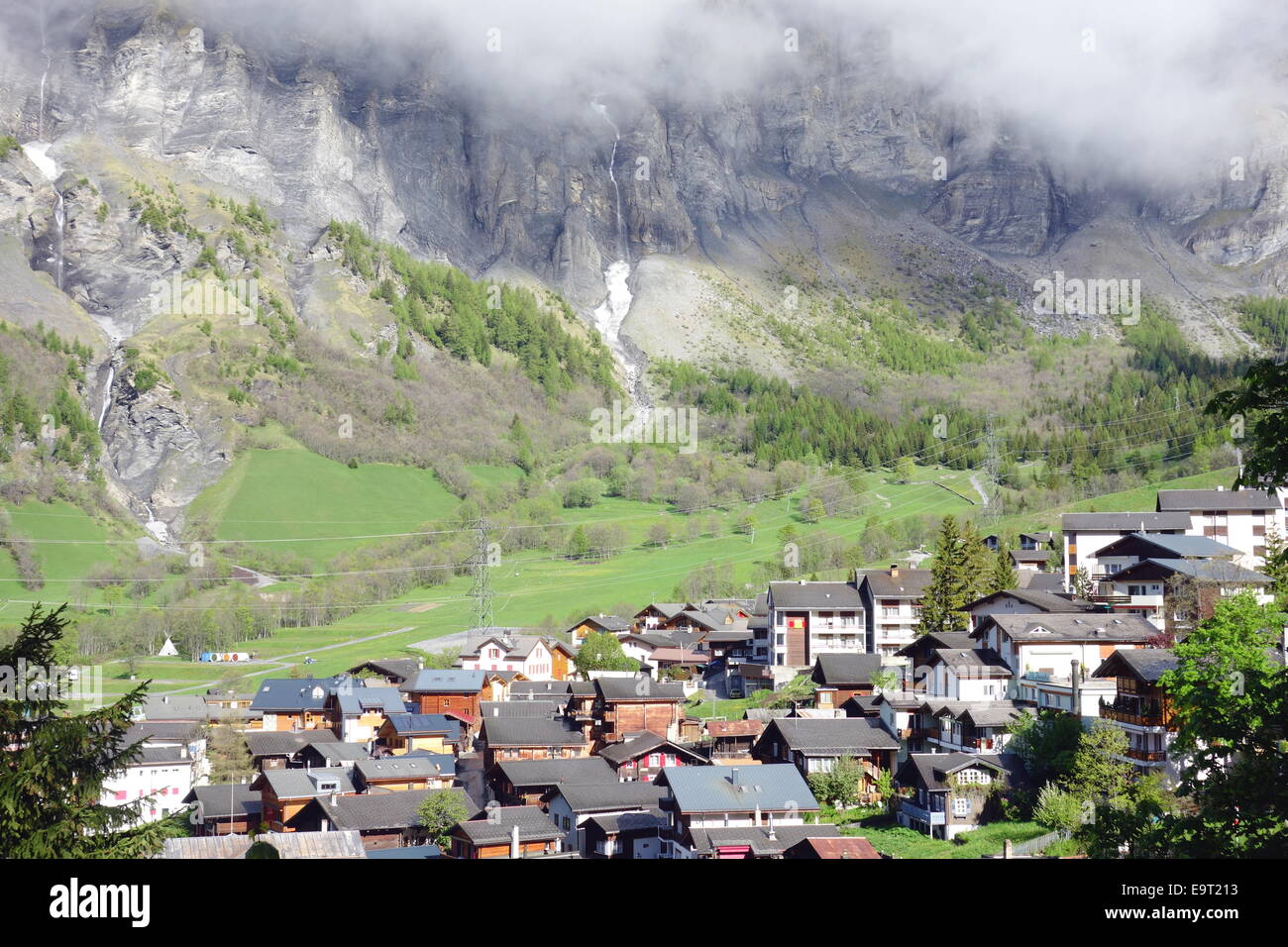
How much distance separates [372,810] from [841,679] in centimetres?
2795

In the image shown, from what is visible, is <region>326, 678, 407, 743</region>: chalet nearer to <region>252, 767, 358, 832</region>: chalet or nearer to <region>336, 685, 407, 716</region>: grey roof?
<region>336, 685, 407, 716</region>: grey roof

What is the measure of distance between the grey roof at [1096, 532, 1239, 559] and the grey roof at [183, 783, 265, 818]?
2041 inches

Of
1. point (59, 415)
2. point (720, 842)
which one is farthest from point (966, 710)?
point (59, 415)

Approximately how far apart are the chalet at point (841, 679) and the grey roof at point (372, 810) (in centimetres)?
2413

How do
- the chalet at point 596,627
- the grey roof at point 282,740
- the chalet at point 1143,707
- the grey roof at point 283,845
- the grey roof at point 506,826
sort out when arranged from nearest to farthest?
the grey roof at point 283,845 < the chalet at point 1143,707 < the grey roof at point 506,826 < the grey roof at point 282,740 < the chalet at point 596,627

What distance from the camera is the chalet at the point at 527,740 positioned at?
6112cm

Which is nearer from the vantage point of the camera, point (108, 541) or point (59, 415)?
point (108, 541)

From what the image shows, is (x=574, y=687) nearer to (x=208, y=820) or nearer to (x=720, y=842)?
(x=208, y=820)

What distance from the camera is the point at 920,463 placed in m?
183

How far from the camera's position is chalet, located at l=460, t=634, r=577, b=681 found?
302 ft

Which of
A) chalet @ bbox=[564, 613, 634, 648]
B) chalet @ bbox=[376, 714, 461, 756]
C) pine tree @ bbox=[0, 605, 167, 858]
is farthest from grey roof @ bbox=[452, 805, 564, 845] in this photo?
chalet @ bbox=[564, 613, 634, 648]

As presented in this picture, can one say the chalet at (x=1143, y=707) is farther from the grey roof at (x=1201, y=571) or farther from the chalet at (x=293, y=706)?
the chalet at (x=293, y=706)

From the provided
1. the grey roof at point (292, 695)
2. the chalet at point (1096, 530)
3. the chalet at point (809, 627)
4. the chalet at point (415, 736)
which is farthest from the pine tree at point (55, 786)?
the chalet at point (1096, 530)

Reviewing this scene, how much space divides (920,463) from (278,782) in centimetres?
14334
